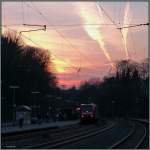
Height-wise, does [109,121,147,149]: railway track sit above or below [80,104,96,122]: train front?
above

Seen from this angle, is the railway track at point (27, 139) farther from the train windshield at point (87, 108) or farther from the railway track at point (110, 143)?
the train windshield at point (87, 108)

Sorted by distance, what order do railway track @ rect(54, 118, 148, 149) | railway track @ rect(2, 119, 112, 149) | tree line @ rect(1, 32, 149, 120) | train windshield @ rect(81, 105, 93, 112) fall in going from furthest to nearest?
tree line @ rect(1, 32, 149, 120)
train windshield @ rect(81, 105, 93, 112)
railway track @ rect(54, 118, 148, 149)
railway track @ rect(2, 119, 112, 149)

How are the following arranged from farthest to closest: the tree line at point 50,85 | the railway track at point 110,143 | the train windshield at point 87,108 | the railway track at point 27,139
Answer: the tree line at point 50,85
the train windshield at point 87,108
the railway track at point 110,143
the railway track at point 27,139

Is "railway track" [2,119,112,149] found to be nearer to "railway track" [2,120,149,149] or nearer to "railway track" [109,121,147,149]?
"railway track" [2,120,149,149]

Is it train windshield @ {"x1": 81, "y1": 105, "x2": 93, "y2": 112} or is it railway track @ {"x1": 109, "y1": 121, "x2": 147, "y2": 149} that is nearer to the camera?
railway track @ {"x1": 109, "y1": 121, "x2": 147, "y2": 149}

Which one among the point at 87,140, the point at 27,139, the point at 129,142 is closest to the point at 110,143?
the point at 129,142

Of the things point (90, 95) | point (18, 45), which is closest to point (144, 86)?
point (90, 95)

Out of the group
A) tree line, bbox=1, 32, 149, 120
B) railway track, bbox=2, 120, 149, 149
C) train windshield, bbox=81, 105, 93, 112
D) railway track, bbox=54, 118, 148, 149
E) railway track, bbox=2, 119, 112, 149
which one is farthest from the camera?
tree line, bbox=1, 32, 149, 120

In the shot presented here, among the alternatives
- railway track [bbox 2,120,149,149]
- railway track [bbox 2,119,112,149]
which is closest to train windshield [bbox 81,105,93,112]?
railway track [bbox 2,120,149,149]

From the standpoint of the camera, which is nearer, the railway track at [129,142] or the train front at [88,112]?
the railway track at [129,142]

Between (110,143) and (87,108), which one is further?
(87,108)

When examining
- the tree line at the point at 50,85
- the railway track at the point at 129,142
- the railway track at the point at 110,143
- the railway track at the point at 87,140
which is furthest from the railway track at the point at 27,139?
the tree line at the point at 50,85

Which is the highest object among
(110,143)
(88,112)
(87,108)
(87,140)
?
(110,143)

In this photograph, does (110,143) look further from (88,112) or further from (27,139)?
(88,112)
